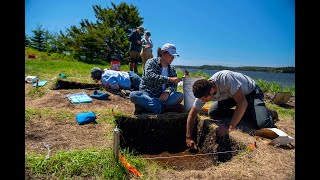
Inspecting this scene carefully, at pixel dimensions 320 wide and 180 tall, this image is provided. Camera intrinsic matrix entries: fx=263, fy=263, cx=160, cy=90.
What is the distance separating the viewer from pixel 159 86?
15.0 feet

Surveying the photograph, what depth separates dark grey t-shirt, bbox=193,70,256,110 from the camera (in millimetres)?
3627

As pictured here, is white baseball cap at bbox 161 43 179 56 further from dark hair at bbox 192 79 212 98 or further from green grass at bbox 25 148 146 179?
green grass at bbox 25 148 146 179

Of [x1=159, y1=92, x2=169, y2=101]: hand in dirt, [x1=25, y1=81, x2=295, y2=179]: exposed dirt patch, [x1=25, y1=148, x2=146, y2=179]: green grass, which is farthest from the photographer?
[x1=159, y1=92, x2=169, y2=101]: hand in dirt

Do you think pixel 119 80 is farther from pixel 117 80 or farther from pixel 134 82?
pixel 134 82

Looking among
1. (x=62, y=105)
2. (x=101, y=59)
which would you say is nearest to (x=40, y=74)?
(x=62, y=105)

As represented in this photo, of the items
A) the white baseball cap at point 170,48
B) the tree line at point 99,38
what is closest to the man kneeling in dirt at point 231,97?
the white baseball cap at point 170,48

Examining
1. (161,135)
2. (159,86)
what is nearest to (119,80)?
(159,86)

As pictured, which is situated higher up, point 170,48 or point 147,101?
point 170,48

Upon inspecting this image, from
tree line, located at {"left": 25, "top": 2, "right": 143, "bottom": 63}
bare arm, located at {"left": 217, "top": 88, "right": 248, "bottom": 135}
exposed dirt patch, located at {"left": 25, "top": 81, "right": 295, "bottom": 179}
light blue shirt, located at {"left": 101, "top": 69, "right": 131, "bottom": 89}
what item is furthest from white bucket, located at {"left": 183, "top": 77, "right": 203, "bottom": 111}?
tree line, located at {"left": 25, "top": 2, "right": 143, "bottom": 63}

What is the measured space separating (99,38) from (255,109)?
19.9m

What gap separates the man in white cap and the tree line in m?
18.0

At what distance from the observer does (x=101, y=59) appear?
74.9 feet

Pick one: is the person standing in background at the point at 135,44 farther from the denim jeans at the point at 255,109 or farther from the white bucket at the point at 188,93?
the denim jeans at the point at 255,109
